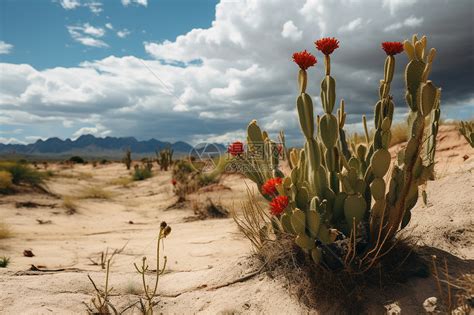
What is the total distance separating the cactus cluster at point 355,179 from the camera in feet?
8.97

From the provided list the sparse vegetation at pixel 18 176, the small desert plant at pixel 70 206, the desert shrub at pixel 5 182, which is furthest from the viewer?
the sparse vegetation at pixel 18 176

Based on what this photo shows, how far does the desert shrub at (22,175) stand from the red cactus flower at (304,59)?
9379 millimetres

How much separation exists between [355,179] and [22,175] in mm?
9789

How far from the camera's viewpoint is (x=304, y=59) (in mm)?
2814

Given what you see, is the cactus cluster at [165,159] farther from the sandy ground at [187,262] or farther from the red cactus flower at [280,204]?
the red cactus flower at [280,204]

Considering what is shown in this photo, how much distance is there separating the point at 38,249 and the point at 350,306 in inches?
171

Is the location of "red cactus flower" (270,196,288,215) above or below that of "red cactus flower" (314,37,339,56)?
below

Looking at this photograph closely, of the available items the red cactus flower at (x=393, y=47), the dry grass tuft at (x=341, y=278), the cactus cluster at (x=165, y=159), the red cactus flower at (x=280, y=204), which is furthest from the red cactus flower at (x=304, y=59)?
the cactus cluster at (x=165, y=159)

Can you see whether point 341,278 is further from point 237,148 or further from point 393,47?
point 393,47

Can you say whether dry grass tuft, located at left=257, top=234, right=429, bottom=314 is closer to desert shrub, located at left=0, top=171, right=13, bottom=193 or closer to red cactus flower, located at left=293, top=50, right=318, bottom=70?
red cactus flower, located at left=293, top=50, right=318, bottom=70

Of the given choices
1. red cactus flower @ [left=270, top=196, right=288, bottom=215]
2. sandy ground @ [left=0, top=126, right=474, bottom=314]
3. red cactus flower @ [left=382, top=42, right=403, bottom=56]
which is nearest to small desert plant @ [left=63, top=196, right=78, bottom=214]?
sandy ground @ [left=0, top=126, right=474, bottom=314]

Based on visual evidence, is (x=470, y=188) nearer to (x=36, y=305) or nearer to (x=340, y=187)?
(x=340, y=187)

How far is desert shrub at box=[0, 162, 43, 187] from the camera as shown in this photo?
33.9 ft

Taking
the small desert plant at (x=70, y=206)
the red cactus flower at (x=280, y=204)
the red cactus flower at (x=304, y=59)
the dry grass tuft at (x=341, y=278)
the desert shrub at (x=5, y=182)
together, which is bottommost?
the small desert plant at (x=70, y=206)
